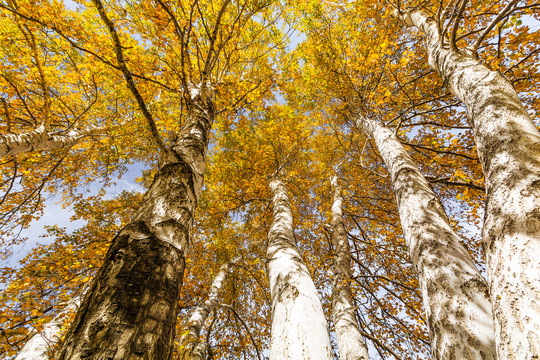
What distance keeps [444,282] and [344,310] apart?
2131 millimetres

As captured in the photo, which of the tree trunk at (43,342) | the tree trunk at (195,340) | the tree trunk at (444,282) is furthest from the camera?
the tree trunk at (195,340)

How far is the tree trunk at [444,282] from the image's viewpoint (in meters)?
1.23

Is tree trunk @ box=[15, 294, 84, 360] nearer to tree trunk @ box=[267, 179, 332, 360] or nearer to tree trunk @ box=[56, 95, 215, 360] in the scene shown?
tree trunk @ box=[56, 95, 215, 360]

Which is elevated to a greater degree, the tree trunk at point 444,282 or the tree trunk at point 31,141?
the tree trunk at point 31,141

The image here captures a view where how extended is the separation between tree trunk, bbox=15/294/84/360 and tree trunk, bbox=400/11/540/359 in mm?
5413

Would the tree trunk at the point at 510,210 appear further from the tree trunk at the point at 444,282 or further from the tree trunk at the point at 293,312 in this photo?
the tree trunk at the point at 293,312

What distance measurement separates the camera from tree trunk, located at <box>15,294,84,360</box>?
3.14m

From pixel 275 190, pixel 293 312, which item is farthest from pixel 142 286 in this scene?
pixel 275 190

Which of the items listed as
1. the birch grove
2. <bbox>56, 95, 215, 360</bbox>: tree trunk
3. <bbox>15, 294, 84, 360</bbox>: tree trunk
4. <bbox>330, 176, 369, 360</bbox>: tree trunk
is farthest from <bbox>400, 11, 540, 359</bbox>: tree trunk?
<bbox>15, 294, 84, 360</bbox>: tree trunk

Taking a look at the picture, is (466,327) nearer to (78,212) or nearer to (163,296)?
(163,296)

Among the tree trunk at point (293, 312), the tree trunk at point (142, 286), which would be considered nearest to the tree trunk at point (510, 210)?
the tree trunk at point (293, 312)

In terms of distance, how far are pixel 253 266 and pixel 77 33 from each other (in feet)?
28.4

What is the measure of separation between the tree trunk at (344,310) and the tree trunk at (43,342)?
14.9 feet

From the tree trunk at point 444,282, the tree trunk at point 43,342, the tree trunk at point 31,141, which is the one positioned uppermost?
the tree trunk at point 31,141
